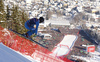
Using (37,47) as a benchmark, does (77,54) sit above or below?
below

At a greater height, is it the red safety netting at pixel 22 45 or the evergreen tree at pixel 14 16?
the evergreen tree at pixel 14 16

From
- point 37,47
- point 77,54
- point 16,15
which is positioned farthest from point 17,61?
point 77,54

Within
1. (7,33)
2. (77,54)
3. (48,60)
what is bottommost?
(77,54)

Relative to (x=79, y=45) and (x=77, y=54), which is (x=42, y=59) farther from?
(x=79, y=45)

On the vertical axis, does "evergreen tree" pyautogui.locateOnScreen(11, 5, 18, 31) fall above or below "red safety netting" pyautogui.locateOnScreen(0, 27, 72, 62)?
above

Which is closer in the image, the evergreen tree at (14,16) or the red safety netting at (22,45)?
the red safety netting at (22,45)

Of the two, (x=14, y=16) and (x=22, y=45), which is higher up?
(x=14, y=16)

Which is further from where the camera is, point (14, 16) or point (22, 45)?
point (14, 16)

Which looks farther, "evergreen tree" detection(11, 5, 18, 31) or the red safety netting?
"evergreen tree" detection(11, 5, 18, 31)

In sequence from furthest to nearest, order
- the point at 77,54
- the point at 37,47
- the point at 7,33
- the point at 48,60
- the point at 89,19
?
1. the point at 89,19
2. the point at 77,54
3. the point at 7,33
4. the point at 37,47
5. the point at 48,60

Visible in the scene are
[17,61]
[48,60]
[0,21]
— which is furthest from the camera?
[0,21]

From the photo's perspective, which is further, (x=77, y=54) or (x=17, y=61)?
(x=77, y=54)
